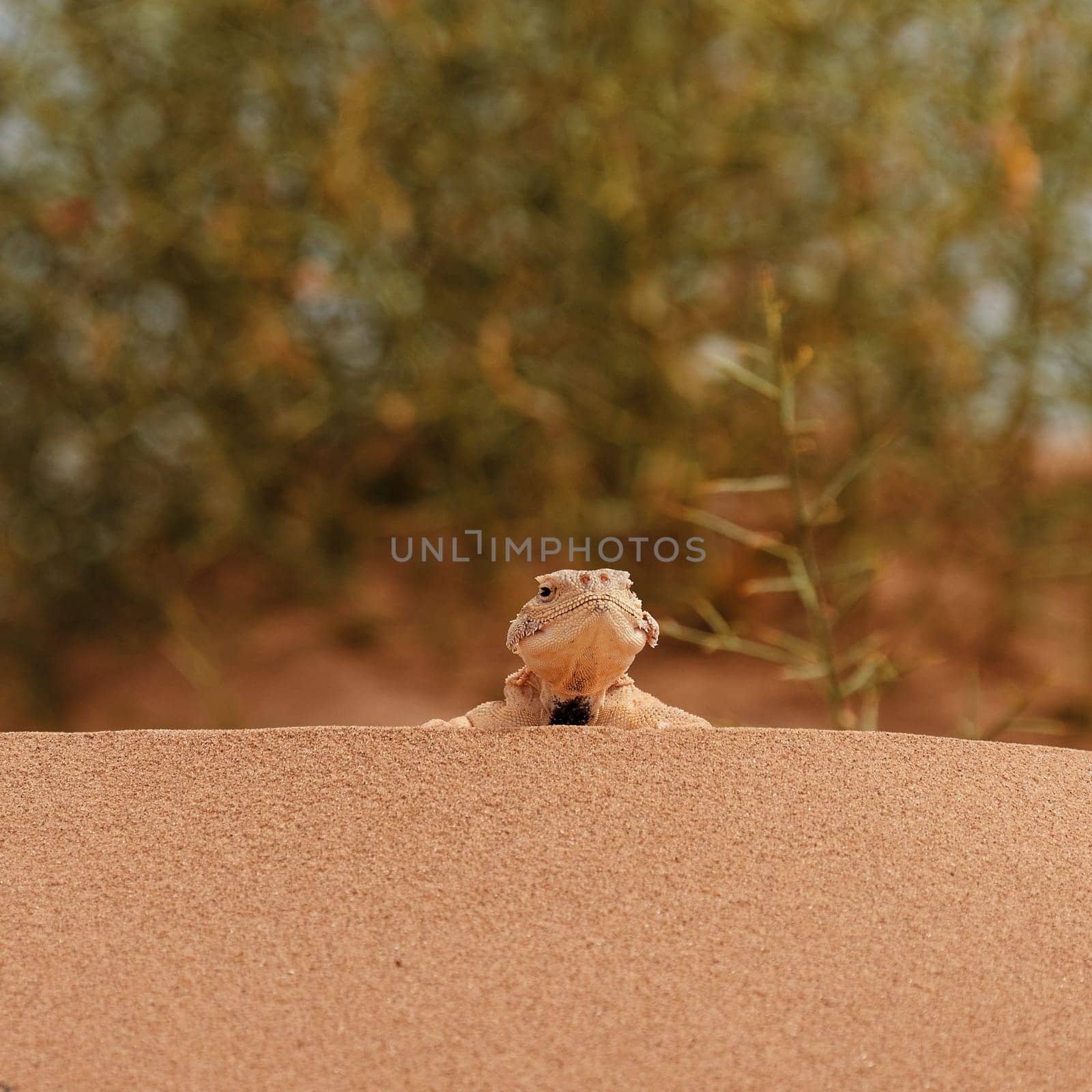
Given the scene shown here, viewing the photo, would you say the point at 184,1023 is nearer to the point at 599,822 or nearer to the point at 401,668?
the point at 599,822

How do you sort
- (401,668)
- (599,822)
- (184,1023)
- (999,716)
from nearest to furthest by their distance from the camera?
(184,1023) → (599,822) → (999,716) → (401,668)

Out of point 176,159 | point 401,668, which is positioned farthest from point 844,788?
point 176,159

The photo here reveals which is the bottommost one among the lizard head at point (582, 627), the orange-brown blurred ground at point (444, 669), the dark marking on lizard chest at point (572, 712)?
the orange-brown blurred ground at point (444, 669)

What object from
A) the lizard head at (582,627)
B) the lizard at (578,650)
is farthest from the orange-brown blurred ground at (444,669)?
the lizard head at (582,627)

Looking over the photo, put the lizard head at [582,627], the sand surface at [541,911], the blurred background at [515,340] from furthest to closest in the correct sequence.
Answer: the blurred background at [515,340] < the lizard head at [582,627] < the sand surface at [541,911]

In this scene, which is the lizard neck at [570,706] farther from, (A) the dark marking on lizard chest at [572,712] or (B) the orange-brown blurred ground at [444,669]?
(B) the orange-brown blurred ground at [444,669]

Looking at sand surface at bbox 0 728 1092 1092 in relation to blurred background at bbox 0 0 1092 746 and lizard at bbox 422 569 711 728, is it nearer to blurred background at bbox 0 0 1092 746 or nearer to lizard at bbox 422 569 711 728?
lizard at bbox 422 569 711 728
